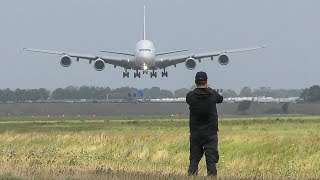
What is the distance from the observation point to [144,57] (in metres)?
78.9

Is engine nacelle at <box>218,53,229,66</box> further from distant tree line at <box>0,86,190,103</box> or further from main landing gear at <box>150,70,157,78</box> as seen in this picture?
distant tree line at <box>0,86,190,103</box>

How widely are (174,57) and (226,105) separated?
87.3ft

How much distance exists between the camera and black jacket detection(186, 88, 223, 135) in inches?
535

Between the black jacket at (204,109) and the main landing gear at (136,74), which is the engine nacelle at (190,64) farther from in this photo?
the black jacket at (204,109)

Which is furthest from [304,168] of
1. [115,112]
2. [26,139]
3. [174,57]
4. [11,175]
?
[115,112]

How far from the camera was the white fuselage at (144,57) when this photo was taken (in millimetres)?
79000

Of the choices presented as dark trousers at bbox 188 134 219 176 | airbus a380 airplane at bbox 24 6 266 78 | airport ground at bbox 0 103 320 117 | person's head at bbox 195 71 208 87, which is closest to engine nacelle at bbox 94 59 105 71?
airbus a380 airplane at bbox 24 6 266 78

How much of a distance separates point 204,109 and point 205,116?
0.46ft

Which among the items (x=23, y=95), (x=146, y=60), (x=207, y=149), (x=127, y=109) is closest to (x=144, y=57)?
(x=146, y=60)

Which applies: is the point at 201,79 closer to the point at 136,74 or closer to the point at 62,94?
the point at 136,74

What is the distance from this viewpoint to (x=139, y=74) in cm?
8106

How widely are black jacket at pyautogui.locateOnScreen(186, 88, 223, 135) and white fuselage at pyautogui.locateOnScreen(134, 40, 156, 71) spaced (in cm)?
6520

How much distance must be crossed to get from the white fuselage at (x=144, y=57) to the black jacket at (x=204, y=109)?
214 ft

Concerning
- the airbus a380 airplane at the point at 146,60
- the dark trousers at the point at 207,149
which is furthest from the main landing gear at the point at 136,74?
the dark trousers at the point at 207,149
